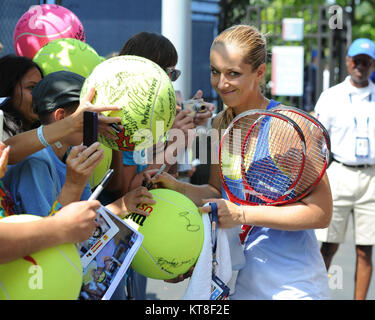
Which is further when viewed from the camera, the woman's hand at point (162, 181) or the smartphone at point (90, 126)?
the woman's hand at point (162, 181)

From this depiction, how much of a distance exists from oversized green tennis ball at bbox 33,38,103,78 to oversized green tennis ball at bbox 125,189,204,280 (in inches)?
40.6

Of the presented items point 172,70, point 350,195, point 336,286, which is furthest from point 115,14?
point 336,286

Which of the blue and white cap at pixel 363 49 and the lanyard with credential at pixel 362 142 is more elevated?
the blue and white cap at pixel 363 49

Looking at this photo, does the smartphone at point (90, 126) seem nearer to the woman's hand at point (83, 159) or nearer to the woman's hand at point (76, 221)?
the woman's hand at point (83, 159)

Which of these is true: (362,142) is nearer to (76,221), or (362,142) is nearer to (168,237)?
(168,237)

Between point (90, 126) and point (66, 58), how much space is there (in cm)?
104

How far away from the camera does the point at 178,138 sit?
9.43 ft

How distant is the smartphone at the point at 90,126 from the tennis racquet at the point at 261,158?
2.04ft

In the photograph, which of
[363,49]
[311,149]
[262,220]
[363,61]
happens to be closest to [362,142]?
[363,61]

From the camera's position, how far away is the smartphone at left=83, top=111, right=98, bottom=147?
2.09 meters

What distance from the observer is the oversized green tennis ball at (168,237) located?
7.42 ft

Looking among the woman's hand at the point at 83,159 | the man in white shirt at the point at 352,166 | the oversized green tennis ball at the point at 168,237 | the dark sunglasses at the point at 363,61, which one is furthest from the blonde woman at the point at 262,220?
the dark sunglasses at the point at 363,61

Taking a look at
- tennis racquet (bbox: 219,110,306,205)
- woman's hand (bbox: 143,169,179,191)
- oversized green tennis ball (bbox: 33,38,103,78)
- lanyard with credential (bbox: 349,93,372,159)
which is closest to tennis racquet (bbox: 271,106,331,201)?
tennis racquet (bbox: 219,110,306,205)
